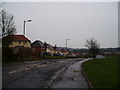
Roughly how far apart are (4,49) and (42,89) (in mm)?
22404

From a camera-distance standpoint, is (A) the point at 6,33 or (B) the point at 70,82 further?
(A) the point at 6,33

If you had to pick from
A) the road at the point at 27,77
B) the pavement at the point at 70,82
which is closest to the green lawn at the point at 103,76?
the pavement at the point at 70,82

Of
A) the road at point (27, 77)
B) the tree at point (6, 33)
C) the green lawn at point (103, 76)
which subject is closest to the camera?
the green lawn at point (103, 76)

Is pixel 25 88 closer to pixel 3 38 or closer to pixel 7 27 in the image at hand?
pixel 3 38

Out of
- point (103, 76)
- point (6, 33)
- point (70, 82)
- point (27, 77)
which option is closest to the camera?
point (70, 82)

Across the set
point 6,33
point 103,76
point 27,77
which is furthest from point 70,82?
point 6,33

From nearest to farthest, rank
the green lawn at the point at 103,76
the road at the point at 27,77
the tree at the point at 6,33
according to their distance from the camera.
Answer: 1. the green lawn at the point at 103,76
2. the road at the point at 27,77
3. the tree at the point at 6,33

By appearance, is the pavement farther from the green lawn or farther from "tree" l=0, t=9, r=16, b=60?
"tree" l=0, t=9, r=16, b=60

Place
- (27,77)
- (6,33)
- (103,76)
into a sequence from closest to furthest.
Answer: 1. (103,76)
2. (27,77)
3. (6,33)

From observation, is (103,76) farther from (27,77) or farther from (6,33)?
(6,33)

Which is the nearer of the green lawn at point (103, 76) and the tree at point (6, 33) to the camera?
the green lawn at point (103, 76)

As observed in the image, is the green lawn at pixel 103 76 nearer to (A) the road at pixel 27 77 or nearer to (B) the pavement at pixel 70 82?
(B) the pavement at pixel 70 82

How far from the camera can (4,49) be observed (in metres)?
29.2

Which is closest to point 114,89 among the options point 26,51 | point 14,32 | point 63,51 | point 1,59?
point 1,59
